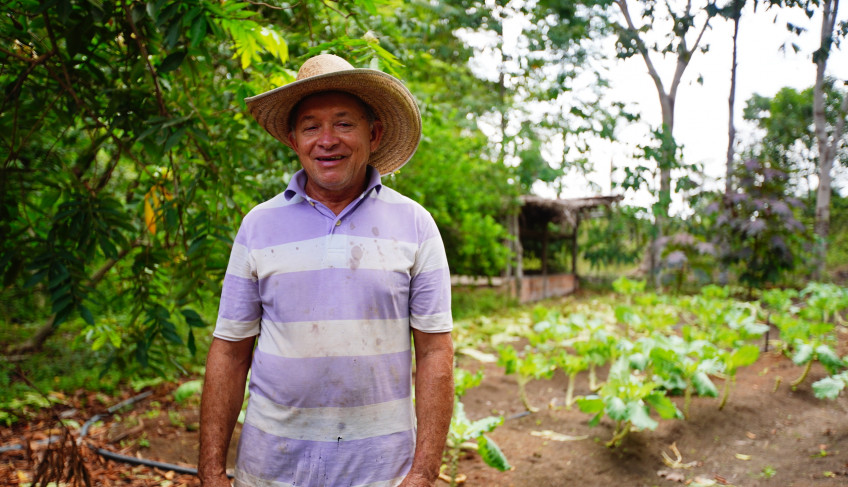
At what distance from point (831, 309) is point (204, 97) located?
7402 millimetres

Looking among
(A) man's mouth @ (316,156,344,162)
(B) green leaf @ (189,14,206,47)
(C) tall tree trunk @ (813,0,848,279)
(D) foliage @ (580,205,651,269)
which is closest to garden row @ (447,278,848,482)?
(A) man's mouth @ (316,156,344,162)

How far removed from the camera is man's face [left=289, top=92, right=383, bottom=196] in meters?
1.58

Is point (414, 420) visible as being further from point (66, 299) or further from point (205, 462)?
point (66, 299)

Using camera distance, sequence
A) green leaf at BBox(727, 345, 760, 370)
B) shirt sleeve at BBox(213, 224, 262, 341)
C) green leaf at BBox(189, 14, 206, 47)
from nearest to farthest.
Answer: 1. shirt sleeve at BBox(213, 224, 262, 341)
2. green leaf at BBox(189, 14, 206, 47)
3. green leaf at BBox(727, 345, 760, 370)

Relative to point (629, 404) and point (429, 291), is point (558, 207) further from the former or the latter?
point (429, 291)

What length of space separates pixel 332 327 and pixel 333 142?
0.52 m

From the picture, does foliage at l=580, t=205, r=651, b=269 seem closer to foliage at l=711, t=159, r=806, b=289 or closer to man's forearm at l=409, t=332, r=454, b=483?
foliage at l=711, t=159, r=806, b=289

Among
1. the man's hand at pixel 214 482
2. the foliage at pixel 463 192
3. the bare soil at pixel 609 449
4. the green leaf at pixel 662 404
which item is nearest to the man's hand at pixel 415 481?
the man's hand at pixel 214 482

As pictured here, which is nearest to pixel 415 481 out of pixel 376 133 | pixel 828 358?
pixel 376 133

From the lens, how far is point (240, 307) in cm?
157

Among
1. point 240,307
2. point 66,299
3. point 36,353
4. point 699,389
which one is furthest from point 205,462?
point 36,353

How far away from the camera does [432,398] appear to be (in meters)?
1.53

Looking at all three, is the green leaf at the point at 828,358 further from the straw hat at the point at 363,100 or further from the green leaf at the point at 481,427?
the straw hat at the point at 363,100

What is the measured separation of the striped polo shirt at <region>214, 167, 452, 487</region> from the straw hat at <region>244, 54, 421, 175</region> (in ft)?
1.07
